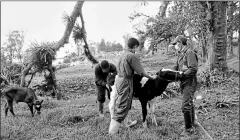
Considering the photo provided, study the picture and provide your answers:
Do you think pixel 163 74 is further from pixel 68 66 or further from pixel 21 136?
pixel 68 66

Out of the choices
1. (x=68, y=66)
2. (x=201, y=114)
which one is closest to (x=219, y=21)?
(x=201, y=114)

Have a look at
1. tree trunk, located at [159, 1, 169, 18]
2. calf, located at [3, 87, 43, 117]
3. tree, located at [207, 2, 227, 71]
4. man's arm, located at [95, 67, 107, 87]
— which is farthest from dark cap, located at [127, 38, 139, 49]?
tree trunk, located at [159, 1, 169, 18]

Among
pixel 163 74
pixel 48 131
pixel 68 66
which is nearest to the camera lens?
pixel 163 74

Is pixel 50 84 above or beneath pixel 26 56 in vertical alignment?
beneath

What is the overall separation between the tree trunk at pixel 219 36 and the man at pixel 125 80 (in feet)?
20.6

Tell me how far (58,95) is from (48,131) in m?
5.31

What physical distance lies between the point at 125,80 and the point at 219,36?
6.79 meters

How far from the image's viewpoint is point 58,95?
11086 mm

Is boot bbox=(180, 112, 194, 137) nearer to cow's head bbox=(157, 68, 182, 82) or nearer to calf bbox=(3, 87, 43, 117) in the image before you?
cow's head bbox=(157, 68, 182, 82)

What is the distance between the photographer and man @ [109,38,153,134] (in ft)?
17.3

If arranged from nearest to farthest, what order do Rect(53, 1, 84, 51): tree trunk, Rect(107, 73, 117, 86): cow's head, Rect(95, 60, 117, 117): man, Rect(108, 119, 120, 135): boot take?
Rect(108, 119, 120, 135): boot, Rect(107, 73, 117, 86): cow's head, Rect(95, 60, 117, 117): man, Rect(53, 1, 84, 51): tree trunk

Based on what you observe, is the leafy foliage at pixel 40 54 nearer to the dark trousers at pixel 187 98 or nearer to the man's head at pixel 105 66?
the man's head at pixel 105 66

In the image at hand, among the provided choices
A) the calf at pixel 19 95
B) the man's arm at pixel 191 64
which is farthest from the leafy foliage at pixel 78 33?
the man's arm at pixel 191 64

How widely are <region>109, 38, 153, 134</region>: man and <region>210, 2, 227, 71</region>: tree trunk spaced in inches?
247
